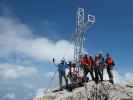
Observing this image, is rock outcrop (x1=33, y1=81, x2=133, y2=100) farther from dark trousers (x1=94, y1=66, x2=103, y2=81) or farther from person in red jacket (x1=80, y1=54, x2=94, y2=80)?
person in red jacket (x1=80, y1=54, x2=94, y2=80)

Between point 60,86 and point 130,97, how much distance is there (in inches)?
323

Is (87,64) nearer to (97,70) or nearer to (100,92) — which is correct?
(97,70)

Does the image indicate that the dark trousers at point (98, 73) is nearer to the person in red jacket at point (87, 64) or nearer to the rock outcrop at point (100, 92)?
the person in red jacket at point (87, 64)

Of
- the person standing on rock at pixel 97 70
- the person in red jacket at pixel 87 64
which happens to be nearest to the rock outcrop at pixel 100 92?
the person standing on rock at pixel 97 70

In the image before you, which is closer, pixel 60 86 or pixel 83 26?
pixel 60 86

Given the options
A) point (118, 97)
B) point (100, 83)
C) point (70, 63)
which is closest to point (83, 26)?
point (70, 63)

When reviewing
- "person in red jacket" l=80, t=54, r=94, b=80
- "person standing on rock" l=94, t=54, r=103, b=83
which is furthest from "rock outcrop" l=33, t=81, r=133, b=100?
"person in red jacket" l=80, t=54, r=94, b=80

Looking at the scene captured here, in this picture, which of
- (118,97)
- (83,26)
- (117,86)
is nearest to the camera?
(118,97)

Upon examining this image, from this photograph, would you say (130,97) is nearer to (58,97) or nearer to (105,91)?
(105,91)

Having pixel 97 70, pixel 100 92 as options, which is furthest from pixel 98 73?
pixel 100 92

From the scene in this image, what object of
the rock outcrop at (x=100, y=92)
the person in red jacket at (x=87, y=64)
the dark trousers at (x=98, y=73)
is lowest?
the rock outcrop at (x=100, y=92)

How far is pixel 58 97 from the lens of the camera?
31.9 m

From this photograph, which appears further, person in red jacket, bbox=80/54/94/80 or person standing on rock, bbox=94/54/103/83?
person in red jacket, bbox=80/54/94/80

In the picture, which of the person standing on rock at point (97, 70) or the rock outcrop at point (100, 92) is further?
the person standing on rock at point (97, 70)
